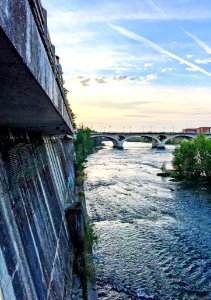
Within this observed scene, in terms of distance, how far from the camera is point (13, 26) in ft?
7.00

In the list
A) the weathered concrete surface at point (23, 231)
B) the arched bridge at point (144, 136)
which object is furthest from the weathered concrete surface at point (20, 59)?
the arched bridge at point (144, 136)

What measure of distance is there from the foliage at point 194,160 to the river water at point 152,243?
1135 centimetres

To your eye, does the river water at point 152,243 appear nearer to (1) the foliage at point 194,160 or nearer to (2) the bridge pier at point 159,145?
(1) the foliage at point 194,160

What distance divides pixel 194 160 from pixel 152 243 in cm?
3267

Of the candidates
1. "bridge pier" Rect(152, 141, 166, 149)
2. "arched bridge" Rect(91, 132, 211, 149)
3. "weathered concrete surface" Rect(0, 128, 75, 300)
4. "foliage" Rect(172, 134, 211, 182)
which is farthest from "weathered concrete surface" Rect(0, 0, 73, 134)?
"bridge pier" Rect(152, 141, 166, 149)

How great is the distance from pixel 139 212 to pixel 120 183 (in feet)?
52.5

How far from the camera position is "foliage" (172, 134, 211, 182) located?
49.9 meters

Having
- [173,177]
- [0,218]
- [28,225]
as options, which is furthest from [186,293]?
[173,177]

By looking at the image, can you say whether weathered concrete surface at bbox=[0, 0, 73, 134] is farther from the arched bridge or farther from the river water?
the arched bridge

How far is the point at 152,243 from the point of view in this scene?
20.7 m

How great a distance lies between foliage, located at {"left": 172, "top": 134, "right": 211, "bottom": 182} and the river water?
11.3m

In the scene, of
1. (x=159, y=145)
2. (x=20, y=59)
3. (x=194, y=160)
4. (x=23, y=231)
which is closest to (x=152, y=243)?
(x=23, y=231)

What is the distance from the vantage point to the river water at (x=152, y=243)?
1513 centimetres

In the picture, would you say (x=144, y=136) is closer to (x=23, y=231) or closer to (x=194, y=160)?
(x=194, y=160)
